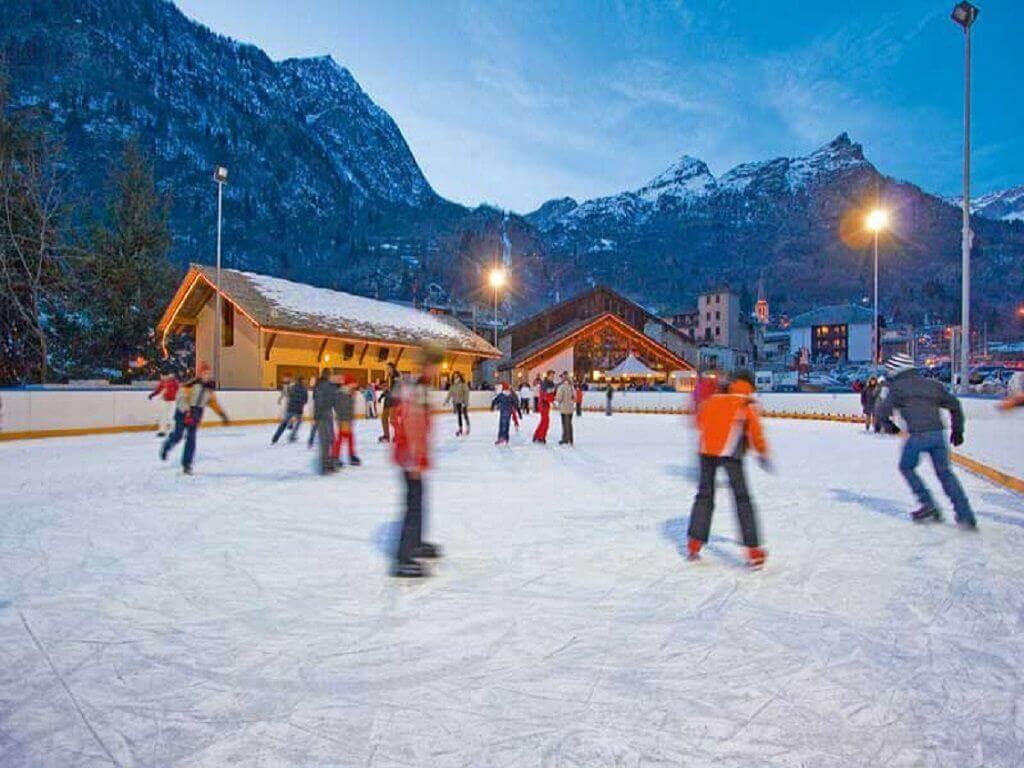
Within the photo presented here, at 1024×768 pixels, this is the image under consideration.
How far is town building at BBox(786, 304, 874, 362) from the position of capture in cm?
8700

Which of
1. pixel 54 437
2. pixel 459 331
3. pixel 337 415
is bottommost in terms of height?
pixel 54 437

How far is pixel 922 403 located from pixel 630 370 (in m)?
31.4

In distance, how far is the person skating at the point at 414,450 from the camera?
12.6ft

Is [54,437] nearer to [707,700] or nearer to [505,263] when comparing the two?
[707,700]

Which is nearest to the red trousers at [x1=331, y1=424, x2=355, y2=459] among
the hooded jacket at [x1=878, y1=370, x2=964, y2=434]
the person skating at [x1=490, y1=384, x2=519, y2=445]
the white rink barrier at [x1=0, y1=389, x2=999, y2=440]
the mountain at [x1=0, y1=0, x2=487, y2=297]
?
the white rink barrier at [x1=0, y1=389, x2=999, y2=440]

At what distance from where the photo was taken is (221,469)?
8.94 m

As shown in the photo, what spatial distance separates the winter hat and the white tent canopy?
30.6 m

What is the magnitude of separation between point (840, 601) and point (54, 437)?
16556 millimetres

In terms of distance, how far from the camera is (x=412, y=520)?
13.0 feet

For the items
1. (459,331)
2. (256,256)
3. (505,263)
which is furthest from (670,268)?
(459,331)

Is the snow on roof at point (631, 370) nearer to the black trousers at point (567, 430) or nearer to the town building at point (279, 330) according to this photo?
the town building at point (279, 330)

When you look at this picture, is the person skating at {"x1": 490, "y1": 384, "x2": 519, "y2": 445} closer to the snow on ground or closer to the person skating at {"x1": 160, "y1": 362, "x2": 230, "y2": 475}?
the person skating at {"x1": 160, "y1": 362, "x2": 230, "y2": 475}

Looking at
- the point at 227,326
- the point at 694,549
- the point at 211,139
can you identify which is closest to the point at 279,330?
the point at 227,326

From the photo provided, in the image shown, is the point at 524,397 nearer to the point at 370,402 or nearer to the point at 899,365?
the point at 370,402
